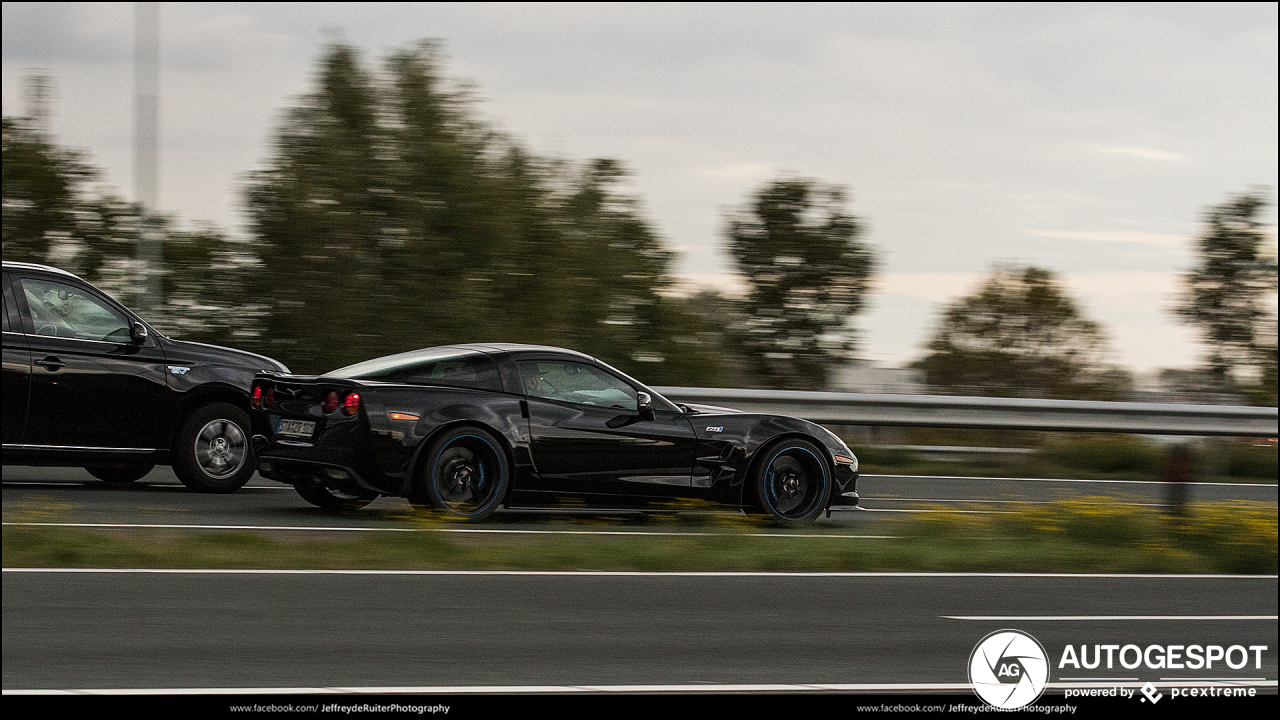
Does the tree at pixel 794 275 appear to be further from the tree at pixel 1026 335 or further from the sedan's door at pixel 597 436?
the sedan's door at pixel 597 436

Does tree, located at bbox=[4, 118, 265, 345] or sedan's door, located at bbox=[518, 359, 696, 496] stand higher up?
tree, located at bbox=[4, 118, 265, 345]

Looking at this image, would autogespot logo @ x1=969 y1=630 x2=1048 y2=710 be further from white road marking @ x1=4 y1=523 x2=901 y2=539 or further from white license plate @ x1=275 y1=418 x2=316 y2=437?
white license plate @ x1=275 y1=418 x2=316 y2=437

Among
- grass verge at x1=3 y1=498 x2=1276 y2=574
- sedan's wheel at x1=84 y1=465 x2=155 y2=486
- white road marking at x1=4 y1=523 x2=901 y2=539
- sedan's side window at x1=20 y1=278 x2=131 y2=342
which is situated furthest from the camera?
sedan's wheel at x1=84 y1=465 x2=155 y2=486

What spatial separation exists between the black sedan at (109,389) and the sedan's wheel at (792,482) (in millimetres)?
4175

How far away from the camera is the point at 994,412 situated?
15461 millimetres

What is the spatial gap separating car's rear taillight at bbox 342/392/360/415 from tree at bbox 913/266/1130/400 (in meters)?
22.0

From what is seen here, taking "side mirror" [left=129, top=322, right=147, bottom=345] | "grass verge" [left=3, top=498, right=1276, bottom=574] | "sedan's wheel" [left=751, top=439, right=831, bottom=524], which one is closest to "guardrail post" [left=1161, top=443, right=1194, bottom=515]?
"grass verge" [left=3, top=498, right=1276, bottom=574]

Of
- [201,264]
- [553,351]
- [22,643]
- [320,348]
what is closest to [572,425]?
[553,351]

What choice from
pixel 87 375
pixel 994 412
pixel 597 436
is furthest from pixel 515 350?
pixel 994 412

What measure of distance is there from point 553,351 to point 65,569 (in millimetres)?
4201

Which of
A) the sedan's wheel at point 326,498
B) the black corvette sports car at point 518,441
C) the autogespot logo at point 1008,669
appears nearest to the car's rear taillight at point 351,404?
the black corvette sports car at point 518,441

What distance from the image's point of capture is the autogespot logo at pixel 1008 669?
18.4ft

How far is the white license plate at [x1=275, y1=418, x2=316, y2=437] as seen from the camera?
9930 mm
